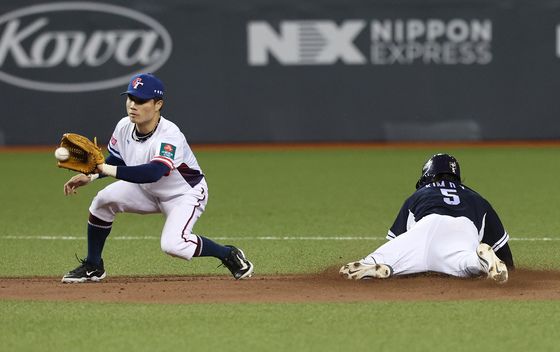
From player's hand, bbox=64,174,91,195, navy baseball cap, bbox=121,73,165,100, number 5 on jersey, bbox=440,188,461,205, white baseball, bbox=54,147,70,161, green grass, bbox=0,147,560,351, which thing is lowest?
green grass, bbox=0,147,560,351

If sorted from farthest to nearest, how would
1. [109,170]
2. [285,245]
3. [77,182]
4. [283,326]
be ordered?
[285,245] < [77,182] < [109,170] < [283,326]

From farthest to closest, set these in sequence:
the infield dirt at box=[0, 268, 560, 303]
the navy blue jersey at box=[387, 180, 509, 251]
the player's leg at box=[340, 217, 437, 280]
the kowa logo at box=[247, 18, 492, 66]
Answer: the kowa logo at box=[247, 18, 492, 66]
the navy blue jersey at box=[387, 180, 509, 251]
the player's leg at box=[340, 217, 437, 280]
the infield dirt at box=[0, 268, 560, 303]

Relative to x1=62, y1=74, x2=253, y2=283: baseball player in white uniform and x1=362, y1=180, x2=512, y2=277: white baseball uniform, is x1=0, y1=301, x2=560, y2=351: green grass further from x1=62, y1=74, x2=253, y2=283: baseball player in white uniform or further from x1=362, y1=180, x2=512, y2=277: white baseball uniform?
x1=62, y1=74, x2=253, y2=283: baseball player in white uniform

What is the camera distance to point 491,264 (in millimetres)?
7652

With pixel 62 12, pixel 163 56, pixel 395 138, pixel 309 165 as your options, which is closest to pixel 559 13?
pixel 395 138

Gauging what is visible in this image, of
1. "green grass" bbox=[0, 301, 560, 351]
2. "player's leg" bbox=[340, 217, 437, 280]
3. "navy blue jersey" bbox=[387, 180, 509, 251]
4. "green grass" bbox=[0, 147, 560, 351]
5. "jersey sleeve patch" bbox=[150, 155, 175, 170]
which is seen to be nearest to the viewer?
"green grass" bbox=[0, 301, 560, 351]

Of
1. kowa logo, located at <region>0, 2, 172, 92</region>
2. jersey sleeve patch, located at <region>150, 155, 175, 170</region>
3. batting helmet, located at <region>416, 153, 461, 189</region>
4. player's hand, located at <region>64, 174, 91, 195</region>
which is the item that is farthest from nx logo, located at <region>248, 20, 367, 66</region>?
jersey sleeve patch, located at <region>150, 155, 175, 170</region>

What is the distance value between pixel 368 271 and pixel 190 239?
124 centimetres

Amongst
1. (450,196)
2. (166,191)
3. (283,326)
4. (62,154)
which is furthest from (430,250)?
(62,154)

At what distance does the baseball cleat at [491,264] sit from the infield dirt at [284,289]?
11 cm

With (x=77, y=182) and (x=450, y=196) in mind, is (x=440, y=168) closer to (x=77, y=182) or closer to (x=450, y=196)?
(x=450, y=196)

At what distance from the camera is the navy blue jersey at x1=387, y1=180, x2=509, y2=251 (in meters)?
8.35

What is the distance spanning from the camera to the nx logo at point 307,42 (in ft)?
59.6

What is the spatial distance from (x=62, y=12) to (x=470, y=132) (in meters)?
6.58
